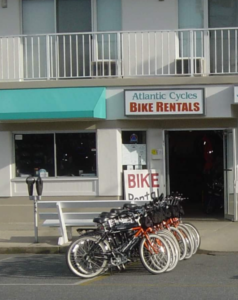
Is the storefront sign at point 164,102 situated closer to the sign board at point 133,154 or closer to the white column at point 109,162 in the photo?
the white column at point 109,162

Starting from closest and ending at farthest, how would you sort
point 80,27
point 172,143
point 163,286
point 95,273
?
point 163,286 < point 95,273 < point 80,27 < point 172,143

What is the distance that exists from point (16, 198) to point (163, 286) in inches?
282

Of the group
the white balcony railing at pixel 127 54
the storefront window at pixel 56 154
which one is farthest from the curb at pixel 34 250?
the white balcony railing at pixel 127 54

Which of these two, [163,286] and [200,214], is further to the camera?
[200,214]

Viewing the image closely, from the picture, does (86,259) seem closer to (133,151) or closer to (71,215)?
(71,215)

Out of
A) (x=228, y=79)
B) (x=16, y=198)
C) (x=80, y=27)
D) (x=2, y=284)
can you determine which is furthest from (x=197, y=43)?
(x=2, y=284)

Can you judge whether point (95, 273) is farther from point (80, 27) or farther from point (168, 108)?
point (80, 27)

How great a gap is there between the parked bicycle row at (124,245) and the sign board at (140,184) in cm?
494

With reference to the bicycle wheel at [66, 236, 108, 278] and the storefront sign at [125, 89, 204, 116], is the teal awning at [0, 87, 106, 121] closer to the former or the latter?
the storefront sign at [125, 89, 204, 116]

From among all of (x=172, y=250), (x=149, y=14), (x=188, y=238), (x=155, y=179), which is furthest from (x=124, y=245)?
(x=149, y=14)

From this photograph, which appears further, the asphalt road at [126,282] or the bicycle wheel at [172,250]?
the bicycle wheel at [172,250]

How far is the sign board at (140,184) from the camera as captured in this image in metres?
13.9

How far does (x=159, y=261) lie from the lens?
28.1 feet

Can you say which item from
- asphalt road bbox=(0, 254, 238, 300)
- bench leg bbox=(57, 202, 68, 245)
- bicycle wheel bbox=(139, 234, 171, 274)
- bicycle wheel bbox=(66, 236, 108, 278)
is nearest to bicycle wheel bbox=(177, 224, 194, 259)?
asphalt road bbox=(0, 254, 238, 300)
